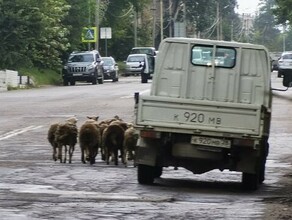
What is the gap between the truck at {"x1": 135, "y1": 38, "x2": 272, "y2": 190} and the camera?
48.3 ft

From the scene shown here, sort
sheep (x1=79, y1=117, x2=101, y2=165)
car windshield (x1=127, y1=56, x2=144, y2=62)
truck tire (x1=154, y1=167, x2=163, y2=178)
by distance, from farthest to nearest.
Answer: car windshield (x1=127, y1=56, x2=144, y2=62)
sheep (x1=79, y1=117, x2=101, y2=165)
truck tire (x1=154, y1=167, x2=163, y2=178)

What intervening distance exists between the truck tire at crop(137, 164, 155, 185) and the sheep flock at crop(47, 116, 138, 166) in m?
2.48

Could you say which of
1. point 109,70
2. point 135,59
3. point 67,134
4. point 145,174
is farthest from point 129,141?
point 135,59

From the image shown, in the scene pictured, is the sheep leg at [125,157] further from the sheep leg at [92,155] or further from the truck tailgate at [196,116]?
the truck tailgate at [196,116]

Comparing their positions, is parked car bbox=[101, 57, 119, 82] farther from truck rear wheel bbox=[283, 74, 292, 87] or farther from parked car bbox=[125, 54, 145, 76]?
truck rear wheel bbox=[283, 74, 292, 87]

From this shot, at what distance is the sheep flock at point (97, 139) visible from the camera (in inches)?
715

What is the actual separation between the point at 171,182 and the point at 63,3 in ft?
163

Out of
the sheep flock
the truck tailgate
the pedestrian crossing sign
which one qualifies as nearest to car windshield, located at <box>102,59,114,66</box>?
the pedestrian crossing sign

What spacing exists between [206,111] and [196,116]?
0.15m

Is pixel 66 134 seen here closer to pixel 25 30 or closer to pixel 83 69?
pixel 25 30

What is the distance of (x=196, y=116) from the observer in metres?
14.8

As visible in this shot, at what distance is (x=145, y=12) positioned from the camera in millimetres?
107188

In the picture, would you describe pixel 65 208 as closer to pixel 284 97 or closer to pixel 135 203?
pixel 135 203

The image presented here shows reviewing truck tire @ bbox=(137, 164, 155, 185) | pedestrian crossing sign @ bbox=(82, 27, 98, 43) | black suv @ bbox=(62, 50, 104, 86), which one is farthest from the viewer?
pedestrian crossing sign @ bbox=(82, 27, 98, 43)
